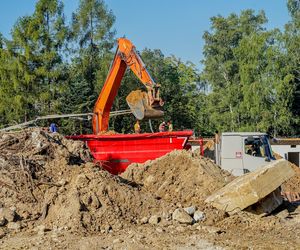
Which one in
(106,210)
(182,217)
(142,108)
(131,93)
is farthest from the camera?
(131,93)

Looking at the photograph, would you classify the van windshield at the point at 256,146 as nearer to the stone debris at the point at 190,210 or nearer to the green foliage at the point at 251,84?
the stone debris at the point at 190,210

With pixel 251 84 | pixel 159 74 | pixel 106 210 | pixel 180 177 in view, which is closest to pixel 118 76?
pixel 180 177

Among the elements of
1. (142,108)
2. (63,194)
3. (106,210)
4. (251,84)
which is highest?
(251,84)

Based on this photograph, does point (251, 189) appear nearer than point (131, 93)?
Yes

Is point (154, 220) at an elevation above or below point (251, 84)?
below

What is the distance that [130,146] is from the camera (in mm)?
16188

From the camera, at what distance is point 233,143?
51.3 feet

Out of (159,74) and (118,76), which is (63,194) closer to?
(118,76)

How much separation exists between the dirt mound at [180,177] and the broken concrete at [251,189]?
0.51 meters

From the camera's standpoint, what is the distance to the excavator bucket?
50.7ft

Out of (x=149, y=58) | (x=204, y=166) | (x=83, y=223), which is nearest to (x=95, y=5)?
(x=149, y=58)

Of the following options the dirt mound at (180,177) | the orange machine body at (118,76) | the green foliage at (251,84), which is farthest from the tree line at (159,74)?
the dirt mound at (180,177)

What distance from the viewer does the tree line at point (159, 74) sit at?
36.7 m

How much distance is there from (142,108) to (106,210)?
20.1 feet
